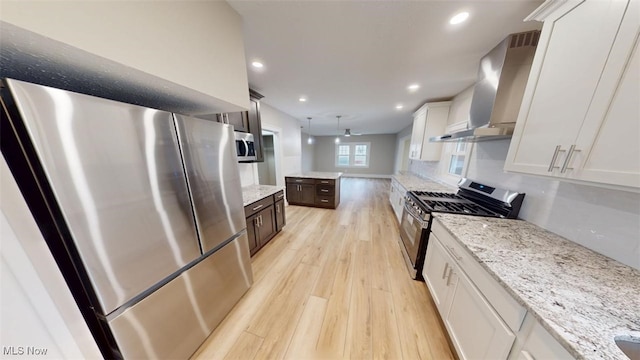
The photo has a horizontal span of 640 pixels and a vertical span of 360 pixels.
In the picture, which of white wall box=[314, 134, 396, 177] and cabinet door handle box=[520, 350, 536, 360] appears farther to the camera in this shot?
white wall box=[314, 134, 396, 177]

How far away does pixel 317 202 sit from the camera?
438cm

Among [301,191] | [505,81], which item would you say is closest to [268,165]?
[301,191]

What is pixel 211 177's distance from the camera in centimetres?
132

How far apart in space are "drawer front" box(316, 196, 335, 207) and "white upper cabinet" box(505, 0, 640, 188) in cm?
330

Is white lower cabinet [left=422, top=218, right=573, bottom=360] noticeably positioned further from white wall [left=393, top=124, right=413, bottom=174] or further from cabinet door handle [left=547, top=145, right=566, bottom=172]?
white wall [left=393, top=124, right=413, bottom=174]

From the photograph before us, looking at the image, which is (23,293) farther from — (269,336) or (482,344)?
(482,344)

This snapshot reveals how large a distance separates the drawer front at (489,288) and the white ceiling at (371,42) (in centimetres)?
171

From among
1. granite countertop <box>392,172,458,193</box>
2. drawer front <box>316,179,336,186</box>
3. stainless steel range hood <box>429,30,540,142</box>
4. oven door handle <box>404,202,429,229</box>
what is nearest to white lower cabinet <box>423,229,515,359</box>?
oven door handle <box>404,202,429,229</box>

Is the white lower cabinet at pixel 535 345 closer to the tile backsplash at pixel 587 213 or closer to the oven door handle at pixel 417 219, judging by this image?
the tile backsplash at pixel 587 213

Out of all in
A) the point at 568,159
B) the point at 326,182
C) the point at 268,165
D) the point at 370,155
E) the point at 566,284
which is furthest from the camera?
the point at 370,155

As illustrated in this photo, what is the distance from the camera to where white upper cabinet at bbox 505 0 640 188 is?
0.76 meters

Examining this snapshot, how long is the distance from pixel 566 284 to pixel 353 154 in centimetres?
834

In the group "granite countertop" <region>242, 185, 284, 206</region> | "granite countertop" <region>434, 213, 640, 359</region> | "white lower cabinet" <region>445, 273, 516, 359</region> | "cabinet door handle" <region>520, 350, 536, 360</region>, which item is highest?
"granite countertop" <region>434, 213, 640, 359</region>

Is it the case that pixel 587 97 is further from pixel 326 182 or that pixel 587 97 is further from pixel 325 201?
pixel 325 201
